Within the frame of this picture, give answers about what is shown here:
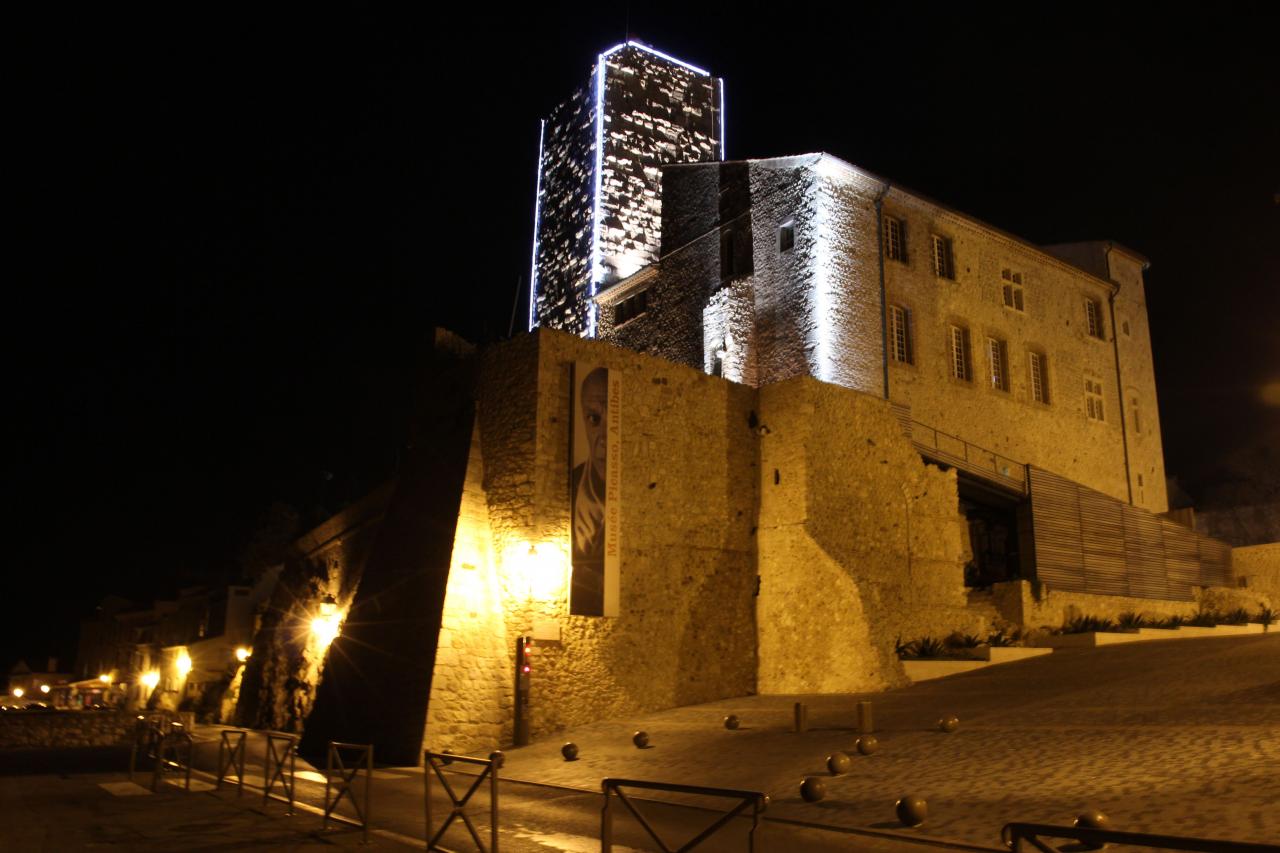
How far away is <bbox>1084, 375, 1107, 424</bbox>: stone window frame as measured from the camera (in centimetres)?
2866

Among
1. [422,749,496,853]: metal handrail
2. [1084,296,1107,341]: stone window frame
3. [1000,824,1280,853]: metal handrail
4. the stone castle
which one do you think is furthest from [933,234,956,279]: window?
[1000,824,1280,853]: metal handrail

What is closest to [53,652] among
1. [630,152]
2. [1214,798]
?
[630,152]

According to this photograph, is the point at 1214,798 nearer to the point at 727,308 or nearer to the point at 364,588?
the point at 364,588

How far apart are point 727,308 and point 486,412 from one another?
29.0 feet

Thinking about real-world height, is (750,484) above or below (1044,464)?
below

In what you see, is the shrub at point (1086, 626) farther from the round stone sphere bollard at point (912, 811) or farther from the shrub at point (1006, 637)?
the round stone sphere bollard at point (912, 811)

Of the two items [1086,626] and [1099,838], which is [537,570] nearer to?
[1086,626]

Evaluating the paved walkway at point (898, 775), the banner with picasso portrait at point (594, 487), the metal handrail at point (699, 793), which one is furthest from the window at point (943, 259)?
the metal handrail at point (699, 793)

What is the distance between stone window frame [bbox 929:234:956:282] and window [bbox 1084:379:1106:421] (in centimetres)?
592

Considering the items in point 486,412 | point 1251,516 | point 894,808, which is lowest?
point 894,808

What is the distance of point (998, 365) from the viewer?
1058 inches

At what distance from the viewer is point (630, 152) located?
116 ft

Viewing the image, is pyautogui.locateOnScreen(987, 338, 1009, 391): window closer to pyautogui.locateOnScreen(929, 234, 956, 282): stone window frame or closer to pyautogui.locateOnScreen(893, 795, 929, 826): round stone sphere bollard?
pyautogui.locateOnScreen(929, 234, 956, 282): stone window frame

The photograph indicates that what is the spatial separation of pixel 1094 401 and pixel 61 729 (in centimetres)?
2726
